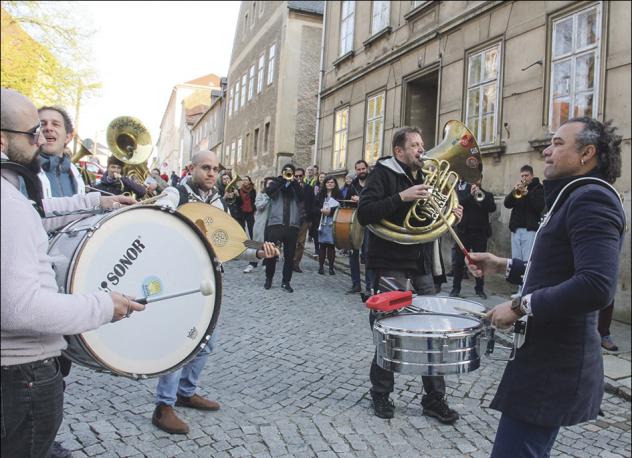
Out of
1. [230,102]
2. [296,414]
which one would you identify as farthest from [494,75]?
[230,102]

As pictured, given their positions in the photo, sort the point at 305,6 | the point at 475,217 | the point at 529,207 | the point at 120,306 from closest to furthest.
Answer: the point at 120,306
the point at 529,207
the point at 475,217
the point at 305,6

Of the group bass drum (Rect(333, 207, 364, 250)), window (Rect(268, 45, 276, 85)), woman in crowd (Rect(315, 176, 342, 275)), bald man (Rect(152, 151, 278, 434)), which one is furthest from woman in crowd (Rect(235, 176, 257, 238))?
window (Rect(268, 45, 276, 85))

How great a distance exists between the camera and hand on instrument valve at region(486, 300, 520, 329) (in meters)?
2.14

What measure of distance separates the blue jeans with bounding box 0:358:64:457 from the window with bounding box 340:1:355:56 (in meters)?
14.8

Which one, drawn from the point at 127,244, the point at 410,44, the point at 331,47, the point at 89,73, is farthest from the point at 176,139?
the point at 127,244

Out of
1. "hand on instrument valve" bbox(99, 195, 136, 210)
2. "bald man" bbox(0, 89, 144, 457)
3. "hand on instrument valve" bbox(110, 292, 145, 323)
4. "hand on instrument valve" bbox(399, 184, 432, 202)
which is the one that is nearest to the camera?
"bald man" bbox(0, 89, 144, 457)

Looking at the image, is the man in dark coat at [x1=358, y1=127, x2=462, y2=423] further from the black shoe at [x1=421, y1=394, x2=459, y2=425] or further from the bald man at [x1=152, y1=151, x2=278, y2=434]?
the bald man at [x1=152, y1=151, x2=278, y2=434]

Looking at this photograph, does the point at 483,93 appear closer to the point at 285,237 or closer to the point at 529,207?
the point at 529,207

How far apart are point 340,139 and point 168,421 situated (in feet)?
43.1

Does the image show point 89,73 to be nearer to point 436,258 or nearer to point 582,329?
point 436,258

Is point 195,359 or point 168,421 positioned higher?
point 195,359

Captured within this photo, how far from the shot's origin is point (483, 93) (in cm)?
987

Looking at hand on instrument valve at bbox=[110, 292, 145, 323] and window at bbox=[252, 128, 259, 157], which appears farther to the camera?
window at bbox=[252, 128, 259, 157]

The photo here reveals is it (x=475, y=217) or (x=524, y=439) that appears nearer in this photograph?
(x=524, y=439)
